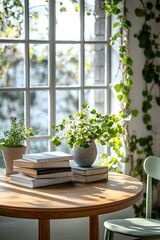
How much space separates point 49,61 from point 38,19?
0.30 meters

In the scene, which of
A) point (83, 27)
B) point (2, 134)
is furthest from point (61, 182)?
point (83, 27)

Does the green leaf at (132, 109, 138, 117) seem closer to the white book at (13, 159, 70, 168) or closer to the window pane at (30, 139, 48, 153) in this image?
the window pane at (30, 139, 48, 153)

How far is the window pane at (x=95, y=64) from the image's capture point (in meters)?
3.90

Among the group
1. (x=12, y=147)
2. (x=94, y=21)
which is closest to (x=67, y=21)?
(x=94, y=21)

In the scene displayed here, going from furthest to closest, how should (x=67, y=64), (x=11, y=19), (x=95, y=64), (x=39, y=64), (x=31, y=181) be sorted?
(x=95, y=64)
(x=67, y=64)
(x=39, y=64)
(x=11, y=19)
(x=31, y=181)

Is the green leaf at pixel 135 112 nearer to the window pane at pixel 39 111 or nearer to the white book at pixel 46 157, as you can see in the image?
the window pane at pixel 39 111

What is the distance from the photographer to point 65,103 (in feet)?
12.6

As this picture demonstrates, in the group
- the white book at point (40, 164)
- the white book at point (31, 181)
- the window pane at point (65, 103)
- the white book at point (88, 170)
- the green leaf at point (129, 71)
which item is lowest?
the white book at point (31, 181)

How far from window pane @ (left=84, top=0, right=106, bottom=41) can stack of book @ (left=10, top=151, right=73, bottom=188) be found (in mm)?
1227

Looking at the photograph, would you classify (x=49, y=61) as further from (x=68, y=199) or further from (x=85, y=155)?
(x=68, y=199)

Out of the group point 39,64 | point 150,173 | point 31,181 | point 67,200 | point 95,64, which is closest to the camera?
point 67,200

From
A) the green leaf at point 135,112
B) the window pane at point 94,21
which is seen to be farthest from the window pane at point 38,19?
the green leaf at point 135,112

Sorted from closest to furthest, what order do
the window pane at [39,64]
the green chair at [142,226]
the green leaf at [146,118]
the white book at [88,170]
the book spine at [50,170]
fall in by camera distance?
1. the green chair at [142,226]
2. the book spine at [50,170]
3. the white book at [88,170]
4. the window pane at [39,64]
5. the green leaf at [146,118]

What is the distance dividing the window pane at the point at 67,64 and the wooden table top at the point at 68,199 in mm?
1026
